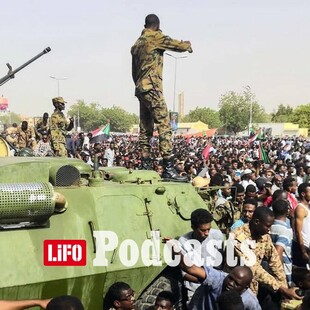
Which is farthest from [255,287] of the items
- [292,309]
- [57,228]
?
[57,228]

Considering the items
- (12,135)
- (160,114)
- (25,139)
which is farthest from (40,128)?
(160,114)

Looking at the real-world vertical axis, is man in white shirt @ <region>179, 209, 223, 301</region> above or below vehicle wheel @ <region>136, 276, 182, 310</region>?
above

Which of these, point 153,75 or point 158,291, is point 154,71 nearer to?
point 153,75

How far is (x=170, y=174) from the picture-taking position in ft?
24.0

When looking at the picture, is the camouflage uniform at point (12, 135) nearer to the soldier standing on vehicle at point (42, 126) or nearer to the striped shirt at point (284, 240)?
the soldier standing on vehicle at point (42, 126)

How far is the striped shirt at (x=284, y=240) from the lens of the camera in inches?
244

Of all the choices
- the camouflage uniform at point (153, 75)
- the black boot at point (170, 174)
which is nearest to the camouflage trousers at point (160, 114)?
the camouflage uniform at point (153, 75)

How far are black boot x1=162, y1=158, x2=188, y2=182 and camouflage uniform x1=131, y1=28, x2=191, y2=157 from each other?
0.14 m

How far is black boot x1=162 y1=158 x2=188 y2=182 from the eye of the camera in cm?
709

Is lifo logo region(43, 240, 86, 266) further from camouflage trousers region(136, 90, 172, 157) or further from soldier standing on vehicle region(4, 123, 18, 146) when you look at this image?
soldier standing on vehicle region(4, 123, 18, 146)

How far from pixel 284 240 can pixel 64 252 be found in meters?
2.47

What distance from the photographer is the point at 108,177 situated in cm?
674

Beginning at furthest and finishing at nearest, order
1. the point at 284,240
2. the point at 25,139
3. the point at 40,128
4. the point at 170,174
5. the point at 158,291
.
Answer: the point at 25,139 → the point at 40,128 → the point at 170,174 → the point at 284,240 → the point at 158,291

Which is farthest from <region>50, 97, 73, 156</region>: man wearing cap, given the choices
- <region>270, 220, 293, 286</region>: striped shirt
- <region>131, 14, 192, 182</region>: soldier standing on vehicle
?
<region>270, 220, 293, 286</region>: striped shirt
